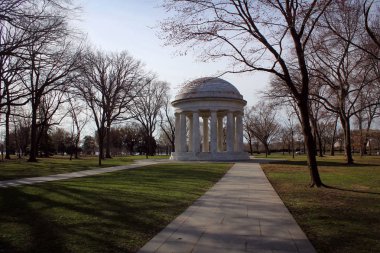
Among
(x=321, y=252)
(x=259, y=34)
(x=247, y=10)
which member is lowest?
(x=321, y=252)

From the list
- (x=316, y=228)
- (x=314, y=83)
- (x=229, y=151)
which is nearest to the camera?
(x=316, y=228)

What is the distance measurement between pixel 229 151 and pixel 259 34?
93.5 ft

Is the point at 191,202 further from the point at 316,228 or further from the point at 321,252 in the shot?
the point at 321,252

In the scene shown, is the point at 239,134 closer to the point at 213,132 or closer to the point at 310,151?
the point at 213,132

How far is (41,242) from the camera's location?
21.9ft

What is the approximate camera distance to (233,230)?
25.7ft

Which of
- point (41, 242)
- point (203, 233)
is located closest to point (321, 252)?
point (203, 233)

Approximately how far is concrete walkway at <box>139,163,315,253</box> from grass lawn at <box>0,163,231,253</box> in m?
0.42

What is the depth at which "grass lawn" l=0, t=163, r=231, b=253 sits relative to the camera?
661 cm

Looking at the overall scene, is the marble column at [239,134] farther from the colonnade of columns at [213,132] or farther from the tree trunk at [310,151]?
the tree trunk at [310,151]

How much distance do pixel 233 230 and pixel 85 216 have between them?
3.78 metres

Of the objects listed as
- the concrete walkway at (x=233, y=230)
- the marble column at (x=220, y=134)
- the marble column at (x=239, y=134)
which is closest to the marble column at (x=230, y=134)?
the marble column at (x=239, y=134)

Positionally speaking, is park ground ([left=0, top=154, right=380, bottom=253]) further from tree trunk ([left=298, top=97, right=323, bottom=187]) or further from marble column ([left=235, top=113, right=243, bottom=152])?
marble column ([left=235, top=113, right=243, bottom=152])

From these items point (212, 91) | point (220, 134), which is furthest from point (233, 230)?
point (220, 134)
